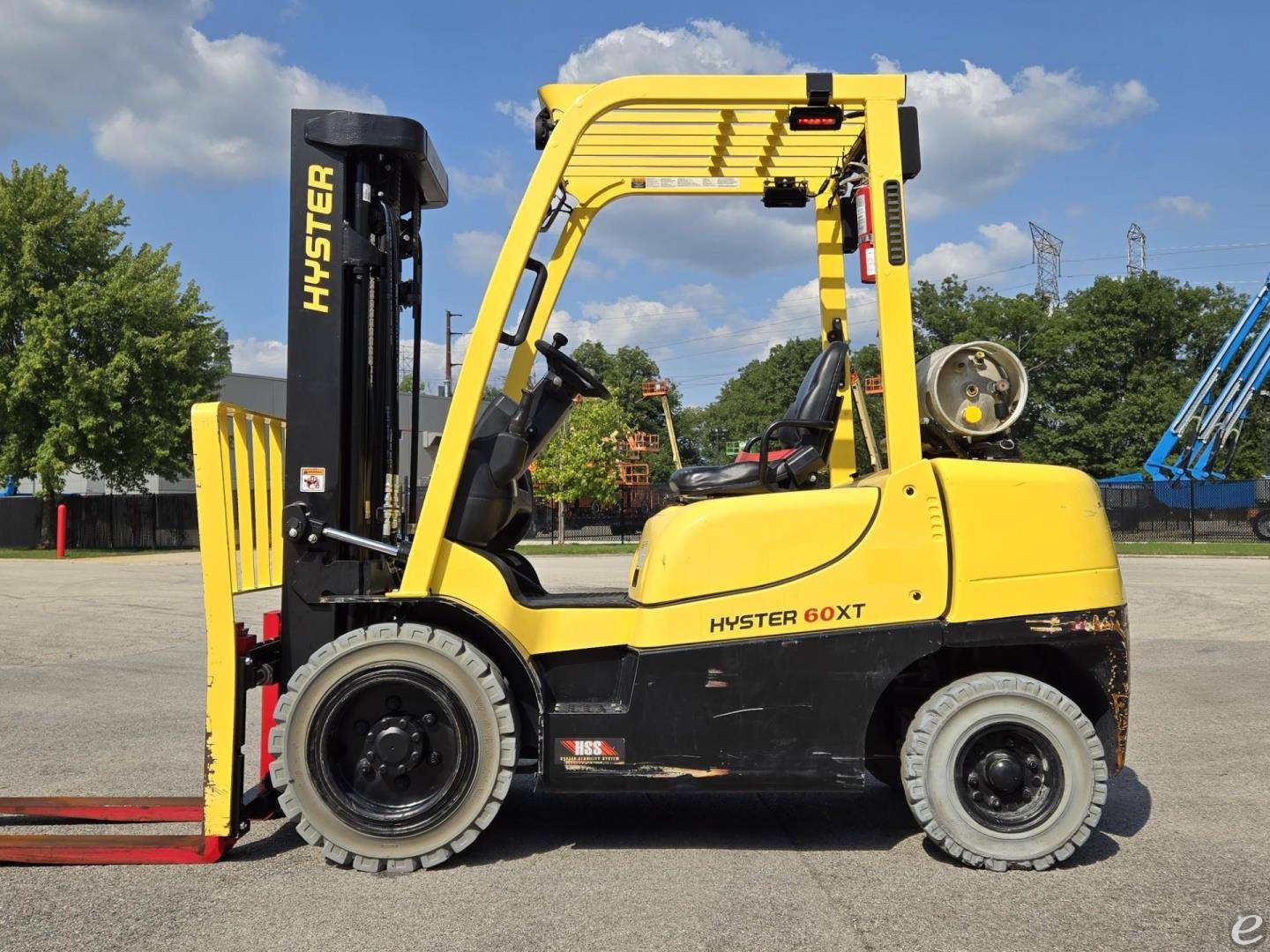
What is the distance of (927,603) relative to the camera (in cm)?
433

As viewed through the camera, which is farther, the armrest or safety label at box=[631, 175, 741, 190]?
safety label at box=[631, 175, 741, 190]

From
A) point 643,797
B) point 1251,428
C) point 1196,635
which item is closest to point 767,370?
point 1251,428

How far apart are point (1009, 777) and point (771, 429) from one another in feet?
6.05

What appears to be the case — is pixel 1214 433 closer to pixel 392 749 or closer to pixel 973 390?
pixel 973 390

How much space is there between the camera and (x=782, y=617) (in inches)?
170

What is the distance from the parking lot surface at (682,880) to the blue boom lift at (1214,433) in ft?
108

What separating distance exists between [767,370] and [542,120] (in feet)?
212

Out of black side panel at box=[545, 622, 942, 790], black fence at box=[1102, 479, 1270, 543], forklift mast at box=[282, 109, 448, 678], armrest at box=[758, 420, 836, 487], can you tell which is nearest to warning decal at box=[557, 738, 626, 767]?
black side panel at box=[545, 622, 942, 790]

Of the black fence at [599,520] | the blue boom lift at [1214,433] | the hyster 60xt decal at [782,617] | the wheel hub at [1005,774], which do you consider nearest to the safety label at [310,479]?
the hyster 60xt decal at [782,617]

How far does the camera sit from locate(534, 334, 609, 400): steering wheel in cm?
469

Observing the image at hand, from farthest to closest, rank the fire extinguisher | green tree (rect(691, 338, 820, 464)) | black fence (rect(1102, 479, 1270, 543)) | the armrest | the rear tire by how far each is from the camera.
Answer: green tree (rect(691, 338, 820, 464)) < black fence (rect(1102, 479, 1270, 543)) < the armrest < the fire extinguisher < the rear tire

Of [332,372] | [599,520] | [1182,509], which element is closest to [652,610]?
[332,372]

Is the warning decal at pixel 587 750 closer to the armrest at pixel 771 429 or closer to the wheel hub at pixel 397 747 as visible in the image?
the wheel hub at pixel 397 747

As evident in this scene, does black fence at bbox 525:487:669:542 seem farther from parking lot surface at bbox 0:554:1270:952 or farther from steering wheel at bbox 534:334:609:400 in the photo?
steering wheel at bbox 534:334:609:400
